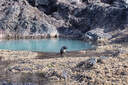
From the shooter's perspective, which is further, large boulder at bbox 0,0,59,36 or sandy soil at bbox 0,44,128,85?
large boulder at bbox 0,0,59,36

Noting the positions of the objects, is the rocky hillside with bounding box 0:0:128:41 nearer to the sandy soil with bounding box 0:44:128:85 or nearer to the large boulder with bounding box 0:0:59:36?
the large boulder with bounding box 0:0:59:36

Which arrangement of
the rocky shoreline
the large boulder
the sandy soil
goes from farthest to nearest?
the large boulder < the rocky shoreline < the sandy soil

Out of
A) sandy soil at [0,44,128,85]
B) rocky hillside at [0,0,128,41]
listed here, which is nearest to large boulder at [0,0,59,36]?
rocky hillside at [0,0,128,41]

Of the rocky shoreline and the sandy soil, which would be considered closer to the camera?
the sandy soil

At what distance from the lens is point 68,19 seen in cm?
10344

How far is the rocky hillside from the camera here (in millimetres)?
91637

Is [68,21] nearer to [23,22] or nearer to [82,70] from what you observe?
[23,22]

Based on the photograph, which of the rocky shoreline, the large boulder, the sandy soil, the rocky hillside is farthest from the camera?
the large boulder

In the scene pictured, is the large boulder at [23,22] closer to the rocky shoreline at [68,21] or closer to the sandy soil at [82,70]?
the rocky shoreline at [68,21]

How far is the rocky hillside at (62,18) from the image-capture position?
91.6 m

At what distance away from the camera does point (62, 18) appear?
104625 mm

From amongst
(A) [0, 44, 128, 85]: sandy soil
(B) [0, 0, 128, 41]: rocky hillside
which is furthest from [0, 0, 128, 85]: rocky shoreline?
(A) [0, 44, 128, 85]: sandy soil

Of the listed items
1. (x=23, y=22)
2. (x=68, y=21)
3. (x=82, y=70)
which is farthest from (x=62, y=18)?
(x=82, y=70)

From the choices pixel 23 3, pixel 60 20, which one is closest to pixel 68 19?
pixel 60 20
